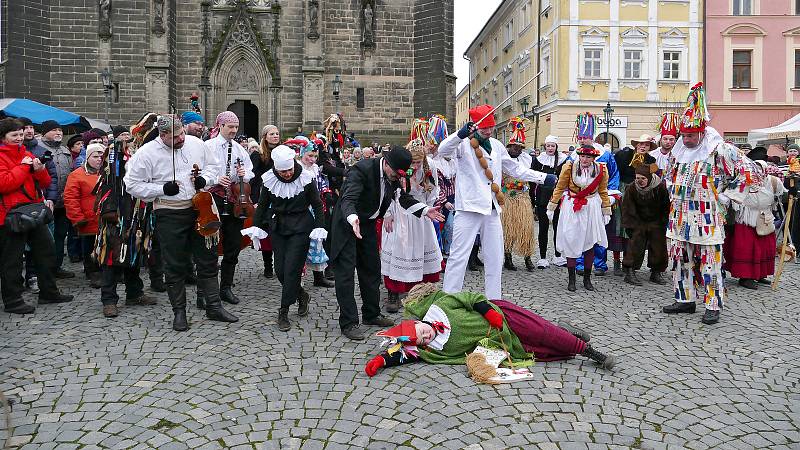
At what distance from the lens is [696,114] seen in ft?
22.1

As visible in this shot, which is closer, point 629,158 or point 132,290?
point 132,290

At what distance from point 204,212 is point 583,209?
503 centimetres

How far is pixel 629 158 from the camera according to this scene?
1016cm

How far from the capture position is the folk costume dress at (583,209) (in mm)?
8555

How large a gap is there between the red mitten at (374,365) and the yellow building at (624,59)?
97.3 feet

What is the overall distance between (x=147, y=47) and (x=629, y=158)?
73.0 feet

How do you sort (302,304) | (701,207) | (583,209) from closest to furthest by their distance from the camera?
(701,207), (302,304), (583,209)

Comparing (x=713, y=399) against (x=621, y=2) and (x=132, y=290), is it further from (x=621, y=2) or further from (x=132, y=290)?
(x=621, y=2)

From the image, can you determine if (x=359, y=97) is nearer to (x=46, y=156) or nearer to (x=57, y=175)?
(x=57, y=175)

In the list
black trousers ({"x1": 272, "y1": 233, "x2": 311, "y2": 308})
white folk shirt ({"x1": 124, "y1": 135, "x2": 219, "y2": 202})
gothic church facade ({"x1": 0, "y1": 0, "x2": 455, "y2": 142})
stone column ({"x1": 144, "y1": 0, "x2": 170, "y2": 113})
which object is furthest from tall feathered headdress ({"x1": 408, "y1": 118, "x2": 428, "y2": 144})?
stone column ({"x1": 144, "y1": 0, "x2": 170, "y2": 113})

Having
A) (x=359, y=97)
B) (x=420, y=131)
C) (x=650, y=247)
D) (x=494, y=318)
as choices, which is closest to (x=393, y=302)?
(x=420, y=131)

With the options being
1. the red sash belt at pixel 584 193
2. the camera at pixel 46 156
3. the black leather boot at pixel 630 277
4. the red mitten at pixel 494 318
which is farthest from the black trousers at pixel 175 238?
the black leather boot at pixel 630 277

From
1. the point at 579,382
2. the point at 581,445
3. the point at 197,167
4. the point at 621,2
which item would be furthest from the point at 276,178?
the point at 621,2

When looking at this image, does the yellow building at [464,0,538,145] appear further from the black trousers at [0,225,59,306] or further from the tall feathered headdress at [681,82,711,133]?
the black trousers at [0,225,59,306]
